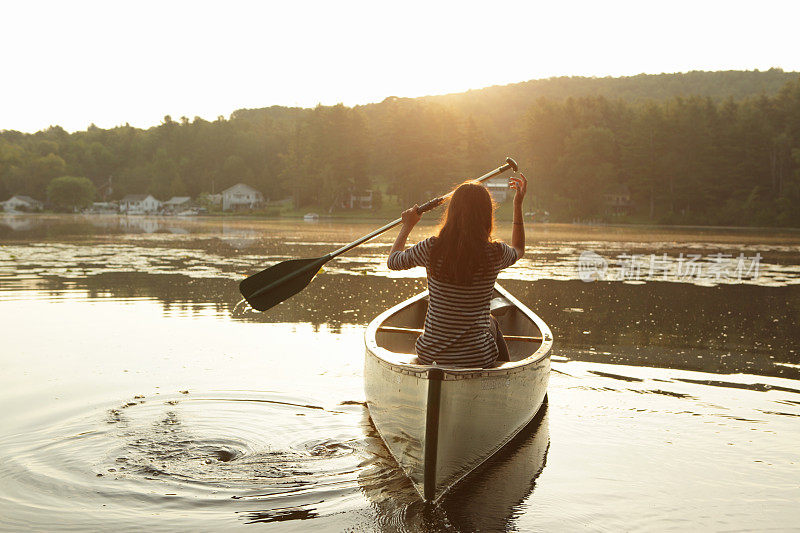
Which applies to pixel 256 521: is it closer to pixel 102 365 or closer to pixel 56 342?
pixel 102 365

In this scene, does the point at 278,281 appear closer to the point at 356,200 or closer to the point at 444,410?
the point at 444,410

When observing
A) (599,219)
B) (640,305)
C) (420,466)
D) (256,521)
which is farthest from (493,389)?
A: (599,219)

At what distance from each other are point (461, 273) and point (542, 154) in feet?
294

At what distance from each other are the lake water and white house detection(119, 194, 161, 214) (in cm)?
12135

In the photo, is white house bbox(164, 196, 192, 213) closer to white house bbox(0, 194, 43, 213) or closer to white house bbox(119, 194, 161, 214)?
white house bbox(119, 194, 161, 214)

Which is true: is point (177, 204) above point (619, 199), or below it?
below

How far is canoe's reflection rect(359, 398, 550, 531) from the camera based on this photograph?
14.6ft

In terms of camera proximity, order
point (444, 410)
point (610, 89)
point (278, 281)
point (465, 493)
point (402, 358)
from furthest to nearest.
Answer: point (610, 89) < point (278, 281) < point (402, 358) < point (465, 493) < point (444, 410)

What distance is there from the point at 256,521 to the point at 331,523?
16.9 inches

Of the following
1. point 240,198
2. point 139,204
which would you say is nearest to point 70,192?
point 139,204

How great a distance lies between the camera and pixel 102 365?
325 inches

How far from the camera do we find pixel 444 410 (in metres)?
4.52

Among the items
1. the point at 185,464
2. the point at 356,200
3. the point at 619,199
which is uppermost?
the point at 619,199

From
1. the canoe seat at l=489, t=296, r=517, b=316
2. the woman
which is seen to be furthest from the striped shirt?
the canoe seat at l=489, t=296, r=517, b=316
